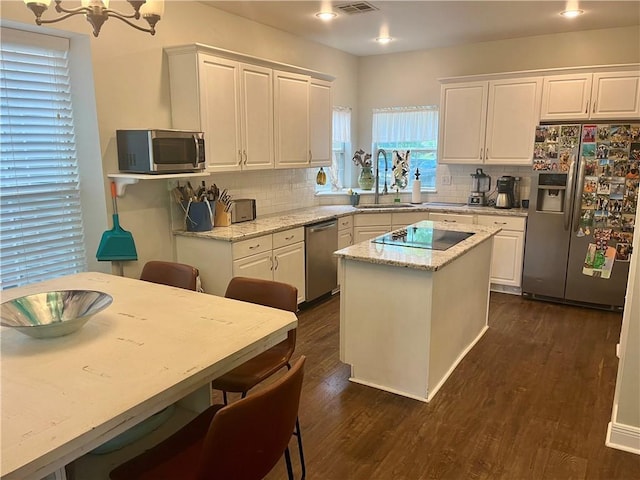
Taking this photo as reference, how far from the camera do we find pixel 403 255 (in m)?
2.90

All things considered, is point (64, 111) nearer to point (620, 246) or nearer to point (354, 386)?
point (354, 386)

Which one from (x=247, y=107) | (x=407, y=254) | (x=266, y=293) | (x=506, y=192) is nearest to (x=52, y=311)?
(x=266, y=293)

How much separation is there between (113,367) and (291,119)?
11.3 ft

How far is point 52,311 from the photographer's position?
1849 mm

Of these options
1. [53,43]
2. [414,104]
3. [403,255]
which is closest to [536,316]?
[403,255]

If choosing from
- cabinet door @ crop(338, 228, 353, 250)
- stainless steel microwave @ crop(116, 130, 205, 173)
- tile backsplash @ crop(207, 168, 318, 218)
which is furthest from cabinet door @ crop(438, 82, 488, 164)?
stainless steel microwave @ crop(116, 130, 205, 173)

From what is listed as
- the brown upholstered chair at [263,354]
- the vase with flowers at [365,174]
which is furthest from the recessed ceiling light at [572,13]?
the brown upholstered chair at [263,354]

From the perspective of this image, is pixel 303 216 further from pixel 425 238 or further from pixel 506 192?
pixel 506 192

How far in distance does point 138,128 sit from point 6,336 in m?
2.10

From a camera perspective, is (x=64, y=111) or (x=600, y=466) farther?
(x=64, y=111)

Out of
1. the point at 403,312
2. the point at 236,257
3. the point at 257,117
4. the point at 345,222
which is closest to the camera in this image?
the point at 403,312

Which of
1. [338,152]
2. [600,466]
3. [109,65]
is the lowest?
[600,466]

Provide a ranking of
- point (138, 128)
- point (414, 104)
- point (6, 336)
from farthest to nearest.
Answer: point (414, 104) < point (138, 128) < point (6, 336)

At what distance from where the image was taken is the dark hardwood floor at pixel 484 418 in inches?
90.7
